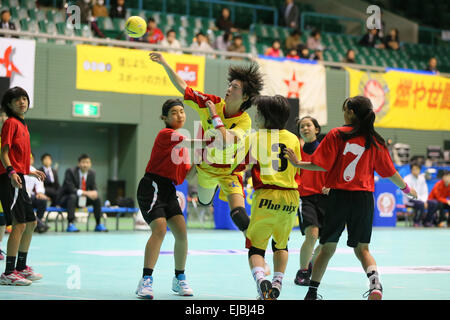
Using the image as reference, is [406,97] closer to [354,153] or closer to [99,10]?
[99,10]

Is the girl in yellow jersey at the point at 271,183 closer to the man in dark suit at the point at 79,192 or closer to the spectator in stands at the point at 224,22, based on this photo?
the man in dark suit at the point at 79,192

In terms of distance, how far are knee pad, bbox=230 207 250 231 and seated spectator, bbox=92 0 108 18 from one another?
1661 centimetres

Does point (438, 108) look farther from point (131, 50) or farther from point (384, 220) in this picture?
point (131, 50)

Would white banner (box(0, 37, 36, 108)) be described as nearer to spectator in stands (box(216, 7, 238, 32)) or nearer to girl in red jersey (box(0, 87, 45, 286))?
spectator in stands (box(216, 7, 238, 32))

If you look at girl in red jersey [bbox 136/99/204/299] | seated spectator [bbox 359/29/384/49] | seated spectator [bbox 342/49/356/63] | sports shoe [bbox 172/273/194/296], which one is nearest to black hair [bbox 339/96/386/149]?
girl in red jersey [bbox 136/99/204/299]

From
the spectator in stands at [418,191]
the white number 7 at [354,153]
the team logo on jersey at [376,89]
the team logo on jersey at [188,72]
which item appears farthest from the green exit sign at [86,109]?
the white number 7 at [354,153]

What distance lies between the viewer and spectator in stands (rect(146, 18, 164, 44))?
21.9 metres

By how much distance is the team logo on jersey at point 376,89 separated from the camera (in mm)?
24547

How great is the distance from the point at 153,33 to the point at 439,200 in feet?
33.2

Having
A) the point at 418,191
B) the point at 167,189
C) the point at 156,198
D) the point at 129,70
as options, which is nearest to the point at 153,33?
the point at 129,70

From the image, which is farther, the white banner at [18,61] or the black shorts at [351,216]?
the white banner at [18,61]

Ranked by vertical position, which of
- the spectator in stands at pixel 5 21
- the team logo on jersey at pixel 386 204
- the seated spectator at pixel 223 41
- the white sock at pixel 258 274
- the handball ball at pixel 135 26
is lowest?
the white sock at pixel 258 274

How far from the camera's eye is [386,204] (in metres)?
20.8

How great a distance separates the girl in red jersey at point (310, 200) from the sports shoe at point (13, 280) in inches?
121
